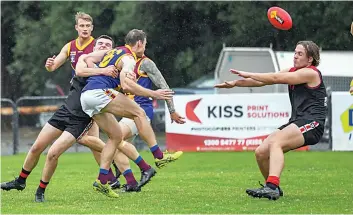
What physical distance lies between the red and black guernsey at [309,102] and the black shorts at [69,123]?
8.17ft

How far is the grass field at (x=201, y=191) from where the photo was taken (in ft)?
33.9

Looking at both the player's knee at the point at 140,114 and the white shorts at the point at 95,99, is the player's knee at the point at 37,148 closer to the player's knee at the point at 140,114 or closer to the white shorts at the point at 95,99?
the white shorts at the point at 95,99

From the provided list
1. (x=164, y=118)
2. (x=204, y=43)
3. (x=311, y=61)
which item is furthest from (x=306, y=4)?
(x=311, y=61)

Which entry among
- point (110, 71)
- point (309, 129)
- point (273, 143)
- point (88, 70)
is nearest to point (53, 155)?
point (88, 70)

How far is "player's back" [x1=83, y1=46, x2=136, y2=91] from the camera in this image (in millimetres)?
11297

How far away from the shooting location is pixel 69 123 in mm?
11492

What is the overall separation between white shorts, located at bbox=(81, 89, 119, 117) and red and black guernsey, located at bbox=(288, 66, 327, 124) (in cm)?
210

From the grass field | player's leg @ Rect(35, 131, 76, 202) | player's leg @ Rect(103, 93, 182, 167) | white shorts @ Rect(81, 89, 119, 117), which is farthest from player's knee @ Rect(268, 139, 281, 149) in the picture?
player's leg @ Rect(35, 131, 76, 202)

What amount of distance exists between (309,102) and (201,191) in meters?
2.00

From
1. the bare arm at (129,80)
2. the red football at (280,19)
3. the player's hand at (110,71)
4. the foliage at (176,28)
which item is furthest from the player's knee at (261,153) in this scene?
the foliage at (176,28)

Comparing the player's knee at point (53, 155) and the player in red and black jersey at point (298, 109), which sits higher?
the player in red and black jersey at point (298, 109)

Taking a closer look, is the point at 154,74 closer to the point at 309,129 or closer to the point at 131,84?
the point at 131,84

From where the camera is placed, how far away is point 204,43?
31.0 metres

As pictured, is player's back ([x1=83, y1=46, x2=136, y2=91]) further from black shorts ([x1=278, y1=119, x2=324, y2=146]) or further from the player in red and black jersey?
black shorts ([x1=278, y1=119, x2=324, y2=146])
